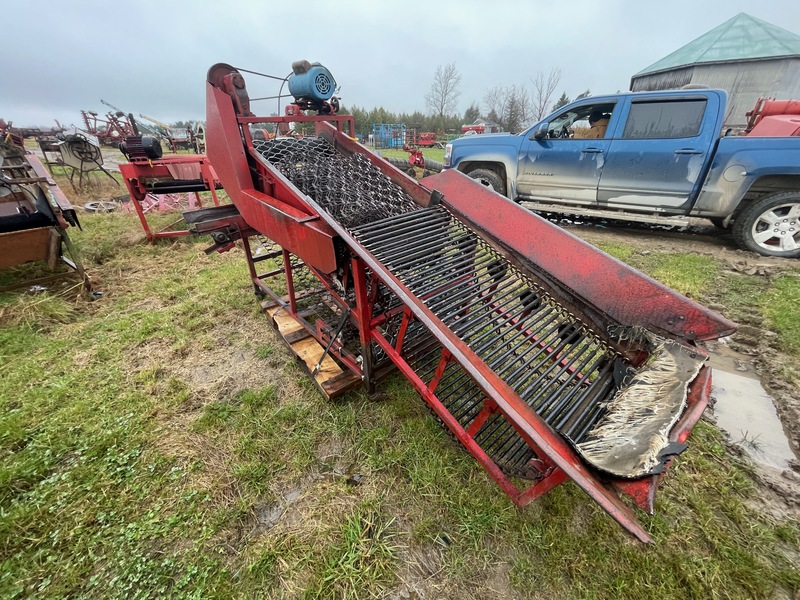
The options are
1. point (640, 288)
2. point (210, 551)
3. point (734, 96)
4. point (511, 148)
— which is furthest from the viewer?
point (734, 96)

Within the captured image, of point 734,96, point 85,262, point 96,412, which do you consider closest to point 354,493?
point 96,412

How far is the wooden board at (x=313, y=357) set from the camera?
7.66 ft

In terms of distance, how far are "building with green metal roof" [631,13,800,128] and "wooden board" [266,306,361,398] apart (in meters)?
19.1

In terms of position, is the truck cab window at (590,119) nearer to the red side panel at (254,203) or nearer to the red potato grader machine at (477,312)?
the red potato grader machine at (477,312)

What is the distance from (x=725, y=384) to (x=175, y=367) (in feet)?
14.0

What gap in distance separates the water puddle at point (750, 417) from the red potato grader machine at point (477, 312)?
35.1 inches

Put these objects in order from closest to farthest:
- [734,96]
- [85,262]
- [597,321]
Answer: [597,321] < [85,262] < [734,96]

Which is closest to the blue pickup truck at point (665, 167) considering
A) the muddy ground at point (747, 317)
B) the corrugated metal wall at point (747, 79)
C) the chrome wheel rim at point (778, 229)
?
the chrome wheel rim at point (778, 229)

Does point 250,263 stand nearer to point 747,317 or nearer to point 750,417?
point 750,417

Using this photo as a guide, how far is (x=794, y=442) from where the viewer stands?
1983 millimetres

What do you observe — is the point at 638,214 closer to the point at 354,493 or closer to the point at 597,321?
the point at 597,321

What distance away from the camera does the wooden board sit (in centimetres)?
Result: 234

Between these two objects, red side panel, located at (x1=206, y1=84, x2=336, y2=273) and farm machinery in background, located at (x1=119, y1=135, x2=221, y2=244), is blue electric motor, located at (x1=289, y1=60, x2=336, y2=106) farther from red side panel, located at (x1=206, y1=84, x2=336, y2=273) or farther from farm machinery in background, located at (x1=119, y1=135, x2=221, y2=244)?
farm machinery in background, located at (x1=119, y1=135, x2=221, y2=244)

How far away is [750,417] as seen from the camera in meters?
2.16
